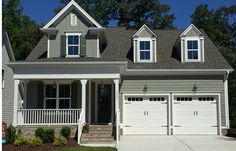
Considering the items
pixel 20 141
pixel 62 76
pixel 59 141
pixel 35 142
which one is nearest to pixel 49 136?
pixel 59 141

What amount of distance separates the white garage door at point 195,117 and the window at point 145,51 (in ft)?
10.4

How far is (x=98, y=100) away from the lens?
24.1m

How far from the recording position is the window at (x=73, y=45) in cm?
2353

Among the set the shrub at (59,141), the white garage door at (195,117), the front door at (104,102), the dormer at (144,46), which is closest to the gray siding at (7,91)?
the front door at (104,102)

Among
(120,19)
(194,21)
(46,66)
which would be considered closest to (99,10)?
(120,19)

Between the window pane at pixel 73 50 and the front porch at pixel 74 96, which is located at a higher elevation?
the window pane at pixel 73 50

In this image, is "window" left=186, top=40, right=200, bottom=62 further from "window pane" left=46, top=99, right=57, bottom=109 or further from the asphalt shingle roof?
"window pane" left=46, top=99, right=57, bottom=109

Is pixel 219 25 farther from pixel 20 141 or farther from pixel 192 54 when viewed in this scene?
pixel 20 141

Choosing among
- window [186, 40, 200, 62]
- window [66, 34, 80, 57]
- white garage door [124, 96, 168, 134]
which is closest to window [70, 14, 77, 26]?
window [66, 34, 80, 57]

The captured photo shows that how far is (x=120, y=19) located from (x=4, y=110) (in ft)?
77.1

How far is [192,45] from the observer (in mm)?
24875

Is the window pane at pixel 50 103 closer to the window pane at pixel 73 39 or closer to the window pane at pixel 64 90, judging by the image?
the window pane at pixel 64 90

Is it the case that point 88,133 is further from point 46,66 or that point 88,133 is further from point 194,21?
point 194,21

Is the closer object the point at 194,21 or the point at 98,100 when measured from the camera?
the point at 98,100
